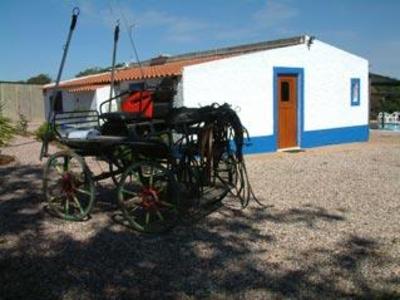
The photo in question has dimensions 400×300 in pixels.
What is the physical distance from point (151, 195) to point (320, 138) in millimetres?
11350

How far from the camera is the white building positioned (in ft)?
45.1

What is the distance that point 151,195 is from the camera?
6.29 meters

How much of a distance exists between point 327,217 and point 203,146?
1.93 meters

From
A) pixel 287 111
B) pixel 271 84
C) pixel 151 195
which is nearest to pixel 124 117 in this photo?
pixel 151 195

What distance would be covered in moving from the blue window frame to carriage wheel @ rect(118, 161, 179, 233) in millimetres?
12578

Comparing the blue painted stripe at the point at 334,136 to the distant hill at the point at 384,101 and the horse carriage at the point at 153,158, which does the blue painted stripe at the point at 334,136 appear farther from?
the distant hill at the point at 384,101

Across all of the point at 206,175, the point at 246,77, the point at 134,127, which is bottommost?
the point at 206,175

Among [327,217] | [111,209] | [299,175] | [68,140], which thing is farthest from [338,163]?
[68,140]

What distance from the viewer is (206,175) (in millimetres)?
6469

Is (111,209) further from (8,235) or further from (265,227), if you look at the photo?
(265,227)

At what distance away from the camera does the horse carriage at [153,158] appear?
6.30m

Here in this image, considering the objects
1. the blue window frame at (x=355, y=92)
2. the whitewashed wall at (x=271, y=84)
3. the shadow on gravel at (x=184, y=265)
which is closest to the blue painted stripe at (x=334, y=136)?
the whitewashed wall at (x=271, y=84)

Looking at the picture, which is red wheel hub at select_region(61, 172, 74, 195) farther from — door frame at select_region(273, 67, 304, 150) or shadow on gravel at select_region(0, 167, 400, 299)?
door frame at select_region(273, 67, 304, 150)

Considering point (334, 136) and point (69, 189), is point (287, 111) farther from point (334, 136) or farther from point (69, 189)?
point (69, 189)
